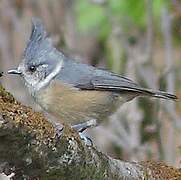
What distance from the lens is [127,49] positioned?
4.76m

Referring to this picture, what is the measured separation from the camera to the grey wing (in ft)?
11.2

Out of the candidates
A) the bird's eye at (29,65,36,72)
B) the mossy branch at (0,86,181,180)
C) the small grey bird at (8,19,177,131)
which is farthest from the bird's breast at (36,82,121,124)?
the mossy branch at (0,86,181,180)

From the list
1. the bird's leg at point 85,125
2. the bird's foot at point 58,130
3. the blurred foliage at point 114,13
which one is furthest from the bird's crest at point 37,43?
the blurred foliage at point 114,13

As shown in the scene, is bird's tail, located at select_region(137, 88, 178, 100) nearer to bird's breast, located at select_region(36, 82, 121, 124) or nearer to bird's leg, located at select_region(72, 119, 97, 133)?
bird's breast, located at select_region(36, 82, 121, 124)

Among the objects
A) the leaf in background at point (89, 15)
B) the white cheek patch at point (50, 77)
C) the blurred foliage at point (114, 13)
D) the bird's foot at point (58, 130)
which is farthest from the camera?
the leaf in background at point (89, 15)

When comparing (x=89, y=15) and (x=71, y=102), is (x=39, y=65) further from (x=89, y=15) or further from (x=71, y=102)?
(x=89, y=15)

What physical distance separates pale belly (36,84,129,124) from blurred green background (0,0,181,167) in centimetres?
72

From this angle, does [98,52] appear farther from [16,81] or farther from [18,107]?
[18,107]

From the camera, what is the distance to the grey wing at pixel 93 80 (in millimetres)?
3422

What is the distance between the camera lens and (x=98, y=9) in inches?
224

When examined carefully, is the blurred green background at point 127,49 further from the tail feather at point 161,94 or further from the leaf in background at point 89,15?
the tail feather at point 161,94

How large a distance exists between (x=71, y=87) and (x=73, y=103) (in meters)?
0.10

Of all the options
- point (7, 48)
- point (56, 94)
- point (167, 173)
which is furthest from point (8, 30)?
point (167, 173)

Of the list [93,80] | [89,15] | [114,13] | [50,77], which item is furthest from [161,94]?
[89,15]
